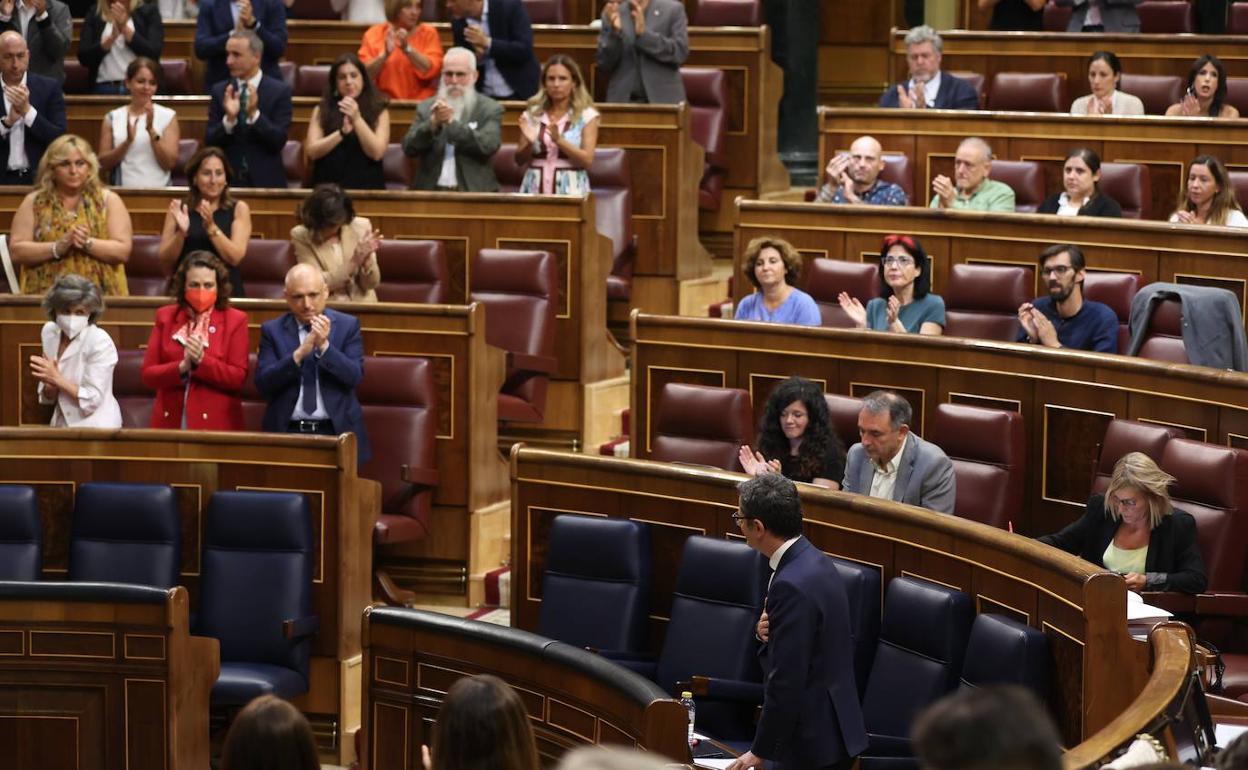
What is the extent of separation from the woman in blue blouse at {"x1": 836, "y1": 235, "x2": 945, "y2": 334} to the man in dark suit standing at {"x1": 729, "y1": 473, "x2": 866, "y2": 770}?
188 centimetres

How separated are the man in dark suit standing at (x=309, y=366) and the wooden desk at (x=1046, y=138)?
2.26 m

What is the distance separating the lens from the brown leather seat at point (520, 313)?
224 inches

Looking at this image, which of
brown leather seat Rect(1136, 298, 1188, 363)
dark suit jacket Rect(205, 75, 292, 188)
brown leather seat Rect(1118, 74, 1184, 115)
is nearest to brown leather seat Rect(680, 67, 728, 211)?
brown leather seat Rect(1118, 74, 1184, 115)

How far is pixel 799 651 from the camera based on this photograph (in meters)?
3.20

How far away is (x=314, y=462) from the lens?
15.5 ft

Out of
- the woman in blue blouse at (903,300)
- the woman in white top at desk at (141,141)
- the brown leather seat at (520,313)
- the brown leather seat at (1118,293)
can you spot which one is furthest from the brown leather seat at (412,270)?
the brown leather seat at (1118,293)

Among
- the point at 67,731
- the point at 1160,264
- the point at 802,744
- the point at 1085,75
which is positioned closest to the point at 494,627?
the point at 802,744

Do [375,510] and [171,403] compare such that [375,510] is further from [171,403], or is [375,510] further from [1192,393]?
[1192,393]

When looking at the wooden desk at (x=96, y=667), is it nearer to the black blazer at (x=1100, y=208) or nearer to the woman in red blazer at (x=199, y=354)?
the woman in red blazer at (x=199, y=354)

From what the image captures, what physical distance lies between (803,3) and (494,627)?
189 inches

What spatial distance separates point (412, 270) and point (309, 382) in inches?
36.4

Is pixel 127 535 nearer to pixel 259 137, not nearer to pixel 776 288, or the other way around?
pixel 776 288

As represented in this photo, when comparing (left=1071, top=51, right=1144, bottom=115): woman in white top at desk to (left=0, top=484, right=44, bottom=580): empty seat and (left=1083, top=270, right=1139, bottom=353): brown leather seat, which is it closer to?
(left=1083, top=270, right=1139, bottom=353): brown leather seat

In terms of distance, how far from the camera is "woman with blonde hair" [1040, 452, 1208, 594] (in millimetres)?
3830
